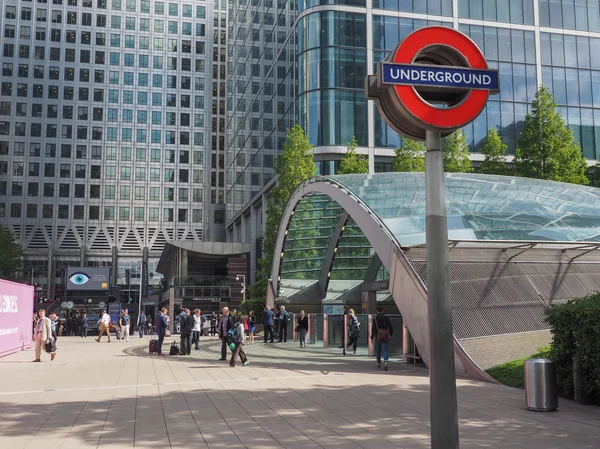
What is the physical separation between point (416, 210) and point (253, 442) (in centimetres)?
1385

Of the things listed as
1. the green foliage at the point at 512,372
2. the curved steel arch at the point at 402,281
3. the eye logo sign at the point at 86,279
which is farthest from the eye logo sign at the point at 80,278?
the green foliage at the point at 512,372

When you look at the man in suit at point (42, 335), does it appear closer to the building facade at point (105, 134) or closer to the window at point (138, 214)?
the building facade at point (105, 134)

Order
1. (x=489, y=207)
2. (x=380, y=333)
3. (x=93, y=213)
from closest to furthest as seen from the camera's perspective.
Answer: (x=380, y=333), (x=489, y=207), (x=93, y=213)

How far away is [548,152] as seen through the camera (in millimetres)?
35469

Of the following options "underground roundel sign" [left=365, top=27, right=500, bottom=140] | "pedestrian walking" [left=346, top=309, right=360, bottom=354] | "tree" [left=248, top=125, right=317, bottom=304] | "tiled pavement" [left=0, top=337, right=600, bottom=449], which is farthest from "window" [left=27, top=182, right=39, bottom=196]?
"underground roundel sign" [left=365, top=27, right=500, bottom=140]

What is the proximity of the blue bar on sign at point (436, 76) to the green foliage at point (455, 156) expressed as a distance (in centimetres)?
3162

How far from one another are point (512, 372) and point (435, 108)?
8.99m

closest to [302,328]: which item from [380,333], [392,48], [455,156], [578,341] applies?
[380,333]

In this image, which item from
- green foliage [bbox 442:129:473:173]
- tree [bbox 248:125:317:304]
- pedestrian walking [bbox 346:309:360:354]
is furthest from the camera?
tree [bbox 248:125:317:304]

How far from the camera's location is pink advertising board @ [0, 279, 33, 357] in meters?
21.6

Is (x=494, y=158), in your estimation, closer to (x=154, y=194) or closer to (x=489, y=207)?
(x=489, y=207)

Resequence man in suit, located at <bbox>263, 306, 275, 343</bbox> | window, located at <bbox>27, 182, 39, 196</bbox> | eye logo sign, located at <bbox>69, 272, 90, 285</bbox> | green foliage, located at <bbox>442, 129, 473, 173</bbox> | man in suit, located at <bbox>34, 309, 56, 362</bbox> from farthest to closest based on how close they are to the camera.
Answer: window, located at <bbox>27, 182, 39, 196</bbox>, eye logo sign, located at <bbox>69, 272, 90, 285</bbox>, green foliage, located at <bbox>442, 129, 473, 173</bbox>, man in suit, located at <bbox>263, 306, 275, 343</bbox>, man in suit, located at <bbox>34, 309, 56, 362</bbox>

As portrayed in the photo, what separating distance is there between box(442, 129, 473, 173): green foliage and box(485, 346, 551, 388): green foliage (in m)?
23.9

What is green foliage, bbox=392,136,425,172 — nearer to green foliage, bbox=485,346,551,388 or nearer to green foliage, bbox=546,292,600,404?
green foliage, bbox=485,346,551,388
